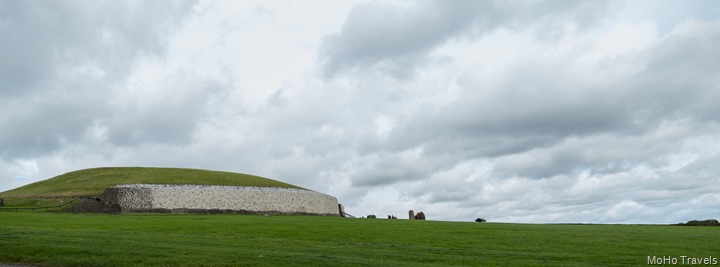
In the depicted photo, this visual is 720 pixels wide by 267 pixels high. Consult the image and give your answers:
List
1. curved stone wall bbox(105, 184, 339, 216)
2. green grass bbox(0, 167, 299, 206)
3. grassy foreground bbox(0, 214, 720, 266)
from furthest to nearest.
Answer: green grass bbox(0, 167, 299, 206), curved stone wall bbox(105, 184, 339, 216), grassy foreground bbox(0, 214, 720, 266)

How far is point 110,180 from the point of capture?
6625cm

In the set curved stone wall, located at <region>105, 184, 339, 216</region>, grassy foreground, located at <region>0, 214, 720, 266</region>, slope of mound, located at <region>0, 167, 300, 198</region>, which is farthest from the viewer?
slope of mound, located at <region>0, 167, 300, 198</region>

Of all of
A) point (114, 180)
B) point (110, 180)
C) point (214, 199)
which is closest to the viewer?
point (214, 199)

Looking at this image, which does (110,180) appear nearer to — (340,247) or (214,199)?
(214,199)

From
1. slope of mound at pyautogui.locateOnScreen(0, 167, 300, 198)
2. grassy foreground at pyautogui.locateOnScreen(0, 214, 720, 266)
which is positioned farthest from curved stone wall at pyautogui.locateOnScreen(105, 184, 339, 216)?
grassy foreground at pyautogui.locateOnScreen(0, 214, 720, 266)

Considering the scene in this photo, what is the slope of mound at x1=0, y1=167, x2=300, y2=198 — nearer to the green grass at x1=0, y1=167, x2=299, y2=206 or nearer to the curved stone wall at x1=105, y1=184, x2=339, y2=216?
the green grass at x1=0, y1=167, x2=299, y2=206

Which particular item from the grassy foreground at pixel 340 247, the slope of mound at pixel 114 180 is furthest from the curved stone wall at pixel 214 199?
the grassy foreground at pixel 340 247

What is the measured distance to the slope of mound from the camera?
2464 inches

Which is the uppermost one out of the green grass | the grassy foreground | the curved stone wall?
the green grass

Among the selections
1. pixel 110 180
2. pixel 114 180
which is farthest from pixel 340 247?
pixel 110 180

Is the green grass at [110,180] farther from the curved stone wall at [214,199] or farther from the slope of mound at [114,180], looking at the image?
the curved stone wall at [214,199]

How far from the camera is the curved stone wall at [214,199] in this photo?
5744 cm

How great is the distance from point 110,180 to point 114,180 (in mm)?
758

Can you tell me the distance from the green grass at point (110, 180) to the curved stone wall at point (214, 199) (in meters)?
3.72
